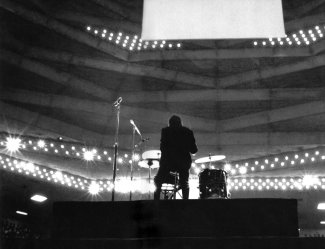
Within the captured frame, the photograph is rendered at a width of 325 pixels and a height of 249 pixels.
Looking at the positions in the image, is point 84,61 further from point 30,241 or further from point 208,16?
point 30,241

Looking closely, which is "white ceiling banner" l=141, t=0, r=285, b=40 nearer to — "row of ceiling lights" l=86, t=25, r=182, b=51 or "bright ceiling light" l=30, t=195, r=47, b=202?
"row of ceiling lights" l=86, t=25, r=182, b=51

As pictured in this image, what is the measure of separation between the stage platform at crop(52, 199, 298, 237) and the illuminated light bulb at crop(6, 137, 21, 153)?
25.2 ft

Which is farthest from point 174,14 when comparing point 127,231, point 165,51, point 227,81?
point 127,231

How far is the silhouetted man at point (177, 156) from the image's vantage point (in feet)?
24.0

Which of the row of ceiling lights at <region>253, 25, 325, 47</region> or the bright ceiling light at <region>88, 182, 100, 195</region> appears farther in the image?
the bright ceiling light at <region>88, 182, 100, 195</region>

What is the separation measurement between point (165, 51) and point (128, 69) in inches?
51.2

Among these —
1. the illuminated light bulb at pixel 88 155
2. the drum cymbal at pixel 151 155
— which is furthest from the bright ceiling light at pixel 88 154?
the drum cymbal at pixel 151 155

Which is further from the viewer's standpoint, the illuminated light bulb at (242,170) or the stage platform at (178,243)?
the illuminated light bulb at (242,170)

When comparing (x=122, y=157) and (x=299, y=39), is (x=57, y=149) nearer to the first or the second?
(x=122, y=157)

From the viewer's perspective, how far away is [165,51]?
13500 mm

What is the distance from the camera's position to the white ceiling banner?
32.1ft

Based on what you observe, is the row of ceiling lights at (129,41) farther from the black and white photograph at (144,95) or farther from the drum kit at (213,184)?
the drum kit at (213,184)

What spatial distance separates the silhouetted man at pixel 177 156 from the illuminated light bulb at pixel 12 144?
732 centimetres

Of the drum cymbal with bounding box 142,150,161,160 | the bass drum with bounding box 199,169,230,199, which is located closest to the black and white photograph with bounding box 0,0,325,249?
the drum cymbal with bounding box 142,150,161,160
